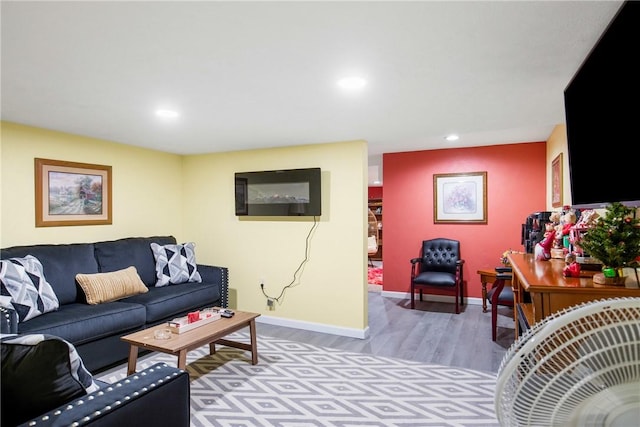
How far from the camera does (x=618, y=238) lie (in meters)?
1.54

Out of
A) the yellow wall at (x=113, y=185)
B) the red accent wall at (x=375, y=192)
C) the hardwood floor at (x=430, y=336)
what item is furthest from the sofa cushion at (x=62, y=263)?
the red accent wall at (x=375, y=192)

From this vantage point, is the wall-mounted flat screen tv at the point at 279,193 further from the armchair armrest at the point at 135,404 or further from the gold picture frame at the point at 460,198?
the armchair armrest at the point at 135,404

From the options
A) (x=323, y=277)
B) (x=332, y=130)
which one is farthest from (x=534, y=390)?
(x=323, y=277)

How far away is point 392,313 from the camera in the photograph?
4.64 meters

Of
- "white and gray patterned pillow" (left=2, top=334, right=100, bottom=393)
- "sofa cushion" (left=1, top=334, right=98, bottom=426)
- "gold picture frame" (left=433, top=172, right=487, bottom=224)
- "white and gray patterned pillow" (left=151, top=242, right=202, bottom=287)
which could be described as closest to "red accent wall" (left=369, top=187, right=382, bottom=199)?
"gold picture frame" (left=433, top=172, right=487, bottom=224)

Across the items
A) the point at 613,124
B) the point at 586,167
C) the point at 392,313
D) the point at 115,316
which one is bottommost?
the point at 392,313

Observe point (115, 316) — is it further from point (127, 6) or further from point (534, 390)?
point (534, 390)

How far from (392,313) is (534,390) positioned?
13.7 ft

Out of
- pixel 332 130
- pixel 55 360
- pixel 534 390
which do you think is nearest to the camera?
pixel 534 390

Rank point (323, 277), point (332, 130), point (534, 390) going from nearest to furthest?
point (534, 390)
point (332, 130)
point (323, 277)

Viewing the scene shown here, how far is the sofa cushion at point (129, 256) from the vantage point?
358 centimetres

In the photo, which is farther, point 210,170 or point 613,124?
point 210,170

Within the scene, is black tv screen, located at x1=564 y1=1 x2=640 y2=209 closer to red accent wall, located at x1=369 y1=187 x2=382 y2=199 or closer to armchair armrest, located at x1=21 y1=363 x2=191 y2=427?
armchair armrest, located at x1=21 y1=363 x2=191 y2=427

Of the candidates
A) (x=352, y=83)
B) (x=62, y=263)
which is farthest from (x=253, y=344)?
(x=352, y=83)
